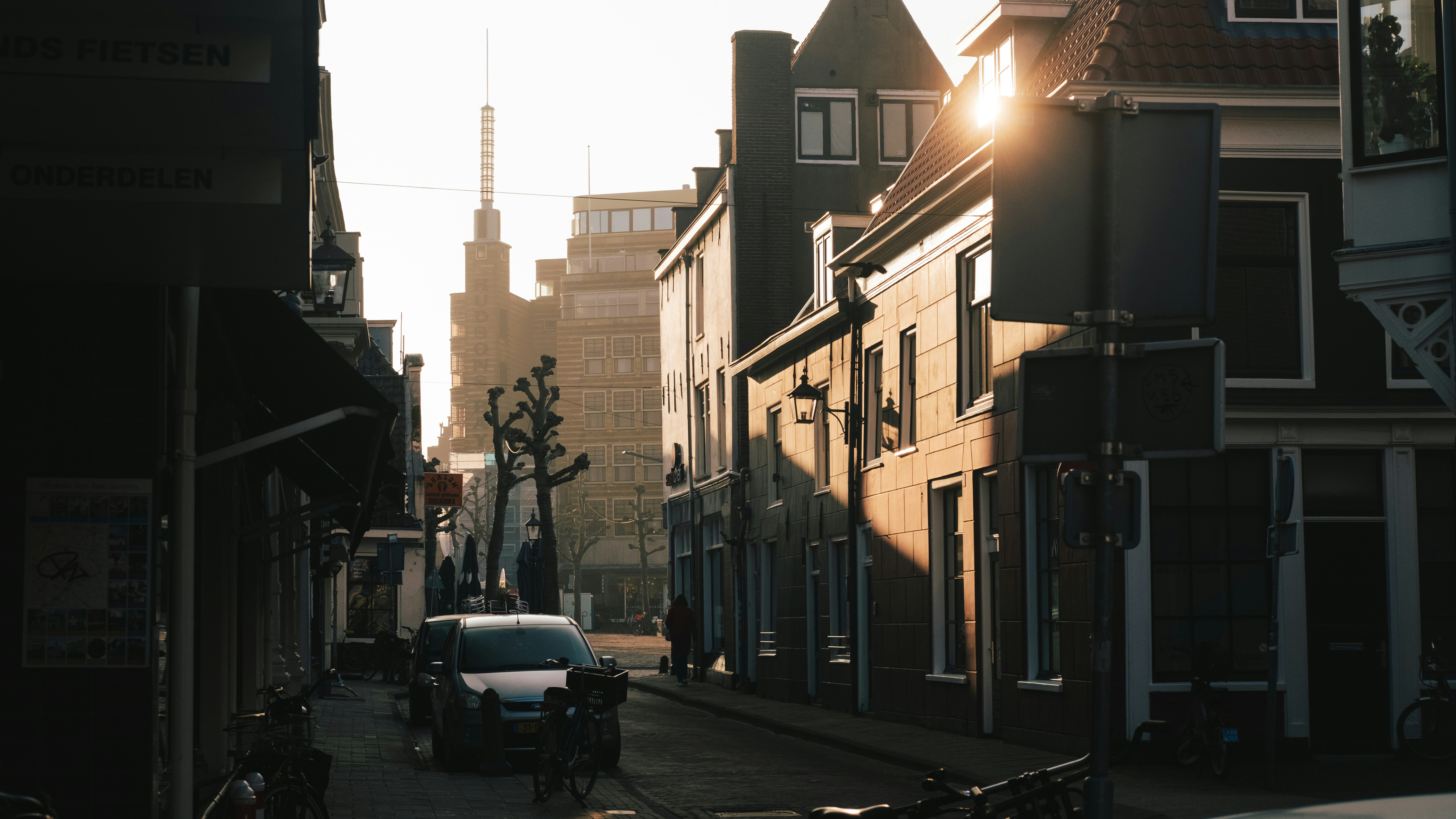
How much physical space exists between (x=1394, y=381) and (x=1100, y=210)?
12.3 metres

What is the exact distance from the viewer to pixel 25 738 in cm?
785

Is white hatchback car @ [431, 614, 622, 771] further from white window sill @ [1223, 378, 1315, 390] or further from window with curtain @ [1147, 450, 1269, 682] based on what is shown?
white window sill @ [1223, 378, 1315, 390]

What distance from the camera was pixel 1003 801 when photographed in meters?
5.18

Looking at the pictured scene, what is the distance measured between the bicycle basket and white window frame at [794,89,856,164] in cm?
2289

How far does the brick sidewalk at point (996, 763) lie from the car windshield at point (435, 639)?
4994 mm

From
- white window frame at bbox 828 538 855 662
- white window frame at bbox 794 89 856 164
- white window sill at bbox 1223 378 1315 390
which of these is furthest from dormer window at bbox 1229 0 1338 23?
white window frame at bbox 794 89 856 164

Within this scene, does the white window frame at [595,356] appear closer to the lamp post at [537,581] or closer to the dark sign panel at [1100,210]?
the lamp post at [537,581]

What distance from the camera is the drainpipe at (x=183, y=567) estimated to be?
300 inches

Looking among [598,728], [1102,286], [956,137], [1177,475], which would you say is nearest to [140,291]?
[1102,286]

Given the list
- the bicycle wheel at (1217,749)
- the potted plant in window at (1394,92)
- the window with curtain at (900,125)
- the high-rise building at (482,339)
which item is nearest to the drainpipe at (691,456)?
→ the window with curtain at (900,125)

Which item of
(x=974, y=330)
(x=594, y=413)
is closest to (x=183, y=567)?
(x=974, y=330)

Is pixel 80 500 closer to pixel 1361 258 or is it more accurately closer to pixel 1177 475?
pixel 1361 258

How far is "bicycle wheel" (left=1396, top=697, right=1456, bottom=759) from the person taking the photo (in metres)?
15.3

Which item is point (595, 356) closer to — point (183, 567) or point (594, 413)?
point (594, 413)
